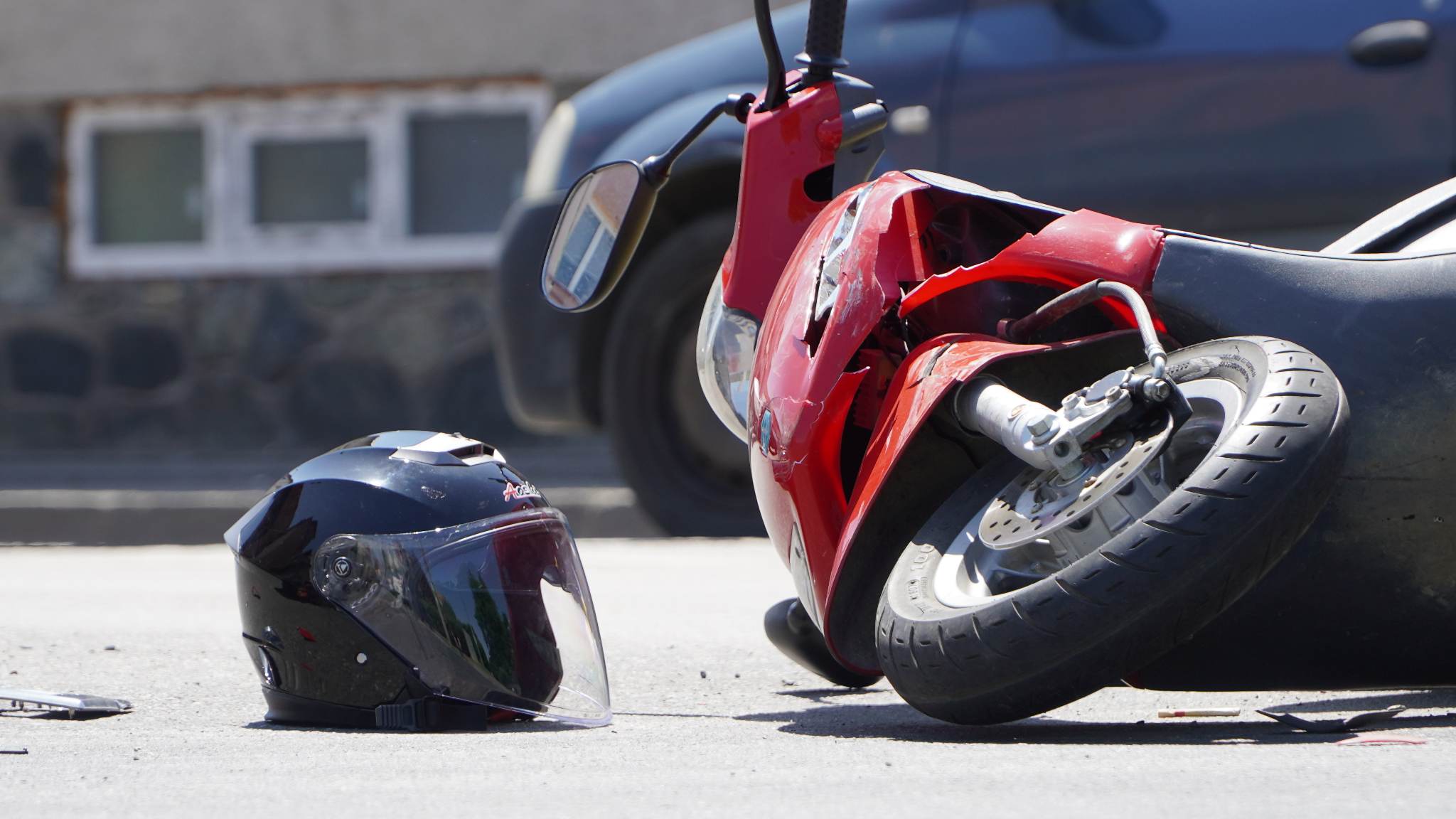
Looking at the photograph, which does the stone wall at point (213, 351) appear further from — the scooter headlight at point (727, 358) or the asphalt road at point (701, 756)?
the scooter headlight at point (727, 358)

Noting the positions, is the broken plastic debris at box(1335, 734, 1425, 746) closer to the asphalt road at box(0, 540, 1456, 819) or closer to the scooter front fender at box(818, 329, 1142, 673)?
the asphalt road at box(0, 540, 1456, 819)

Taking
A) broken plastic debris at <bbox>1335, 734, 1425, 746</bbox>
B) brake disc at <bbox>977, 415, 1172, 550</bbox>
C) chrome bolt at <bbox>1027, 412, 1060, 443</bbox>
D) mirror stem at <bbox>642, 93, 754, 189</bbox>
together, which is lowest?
broken plastic debris at <bbox>1335, 734, 1425, 746</bbox>

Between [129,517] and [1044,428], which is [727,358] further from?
[129,517]

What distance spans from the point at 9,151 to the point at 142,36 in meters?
1.06

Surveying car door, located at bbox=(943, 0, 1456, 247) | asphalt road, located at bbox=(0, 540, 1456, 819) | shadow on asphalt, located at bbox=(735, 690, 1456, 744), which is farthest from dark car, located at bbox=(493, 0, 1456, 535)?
shadow on asphalt, located at bbox=(735, 690, 1456, 744)

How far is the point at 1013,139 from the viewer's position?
5.54 meters

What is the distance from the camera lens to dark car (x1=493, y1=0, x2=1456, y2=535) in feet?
17.2

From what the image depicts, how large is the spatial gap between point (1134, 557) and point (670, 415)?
12.6 ft

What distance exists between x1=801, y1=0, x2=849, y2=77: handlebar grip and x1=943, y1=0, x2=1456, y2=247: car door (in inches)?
87.7

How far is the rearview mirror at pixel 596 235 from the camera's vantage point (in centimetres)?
345

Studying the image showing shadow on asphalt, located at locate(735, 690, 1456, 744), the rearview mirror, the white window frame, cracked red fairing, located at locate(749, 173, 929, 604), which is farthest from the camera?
the white window frame

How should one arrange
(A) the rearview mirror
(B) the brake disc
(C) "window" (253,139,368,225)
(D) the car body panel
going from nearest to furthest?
(B) the brake disc, (A) the rearview mirror, (D) the car body panel, (C) "window" (253,139,368,225)

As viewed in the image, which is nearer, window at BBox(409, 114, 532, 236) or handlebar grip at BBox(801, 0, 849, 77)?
handlebar grip at BBox(801, 0, 849, 77)

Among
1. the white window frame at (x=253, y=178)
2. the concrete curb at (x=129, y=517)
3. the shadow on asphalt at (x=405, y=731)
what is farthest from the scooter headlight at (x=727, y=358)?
the white window frame at (x=253, y=178)
